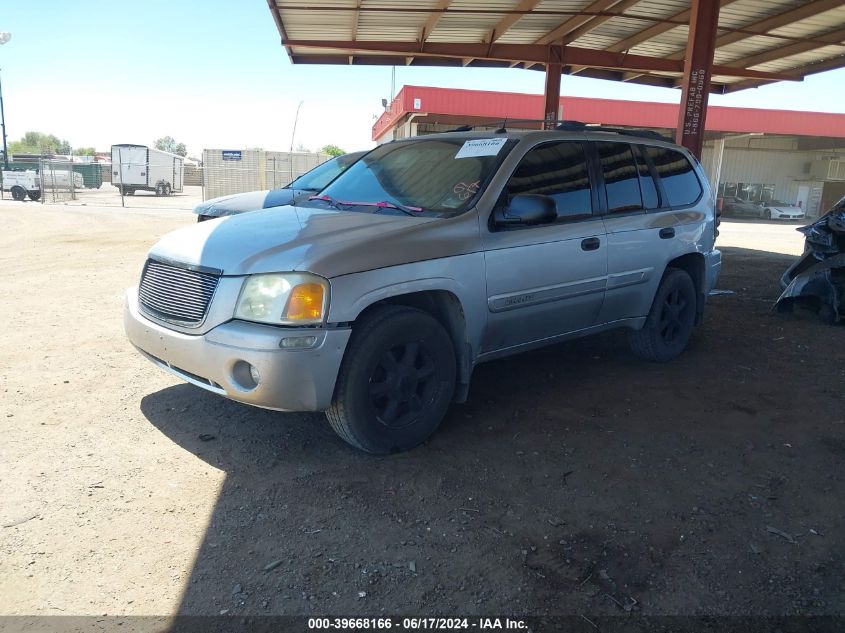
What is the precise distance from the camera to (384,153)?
4.98 m

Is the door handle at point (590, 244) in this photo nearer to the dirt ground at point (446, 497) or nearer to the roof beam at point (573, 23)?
the dirt ground at point (446, 497)

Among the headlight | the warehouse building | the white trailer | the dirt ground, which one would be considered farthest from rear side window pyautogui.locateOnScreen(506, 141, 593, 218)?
the white trailer

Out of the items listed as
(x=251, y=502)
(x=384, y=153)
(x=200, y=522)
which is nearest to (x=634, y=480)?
(x=251, y=502)

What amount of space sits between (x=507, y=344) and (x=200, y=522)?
215 centimetres

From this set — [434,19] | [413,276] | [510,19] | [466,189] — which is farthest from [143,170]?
[413,276]

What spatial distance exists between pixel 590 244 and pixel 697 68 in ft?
20.4

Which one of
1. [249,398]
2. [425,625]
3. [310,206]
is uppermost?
[310,206]

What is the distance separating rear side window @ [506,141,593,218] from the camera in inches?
167

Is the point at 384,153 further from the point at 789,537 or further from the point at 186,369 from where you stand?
the point at 789,537

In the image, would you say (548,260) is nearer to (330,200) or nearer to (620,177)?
(620,177)

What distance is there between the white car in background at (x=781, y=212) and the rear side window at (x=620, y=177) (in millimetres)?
35543

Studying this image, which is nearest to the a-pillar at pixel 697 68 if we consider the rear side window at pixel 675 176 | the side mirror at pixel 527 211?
the rear side window at pixel 675 176

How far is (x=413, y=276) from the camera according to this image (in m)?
3.55

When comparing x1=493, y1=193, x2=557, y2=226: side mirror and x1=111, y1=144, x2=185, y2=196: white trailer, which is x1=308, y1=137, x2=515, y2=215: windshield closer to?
x1=493, y1=193, x2=557, y2=226: side mirror
